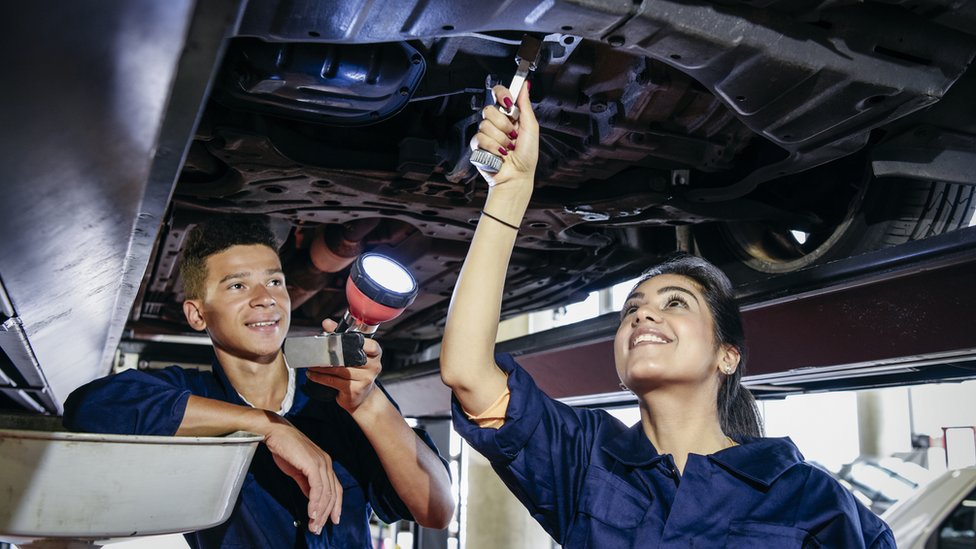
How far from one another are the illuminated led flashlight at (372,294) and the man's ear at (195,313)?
0.45m

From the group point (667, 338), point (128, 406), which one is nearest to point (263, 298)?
point (128, 406)

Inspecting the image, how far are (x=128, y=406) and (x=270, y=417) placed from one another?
0.79ft

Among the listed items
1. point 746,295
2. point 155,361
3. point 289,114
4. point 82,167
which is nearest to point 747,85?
point 746,295

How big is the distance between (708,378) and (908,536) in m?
3.03

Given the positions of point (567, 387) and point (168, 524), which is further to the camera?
point (567, 387)

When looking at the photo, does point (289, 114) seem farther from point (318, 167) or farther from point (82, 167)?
point (82, 167)

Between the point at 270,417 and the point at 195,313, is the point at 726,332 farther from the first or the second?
the point at 195,313

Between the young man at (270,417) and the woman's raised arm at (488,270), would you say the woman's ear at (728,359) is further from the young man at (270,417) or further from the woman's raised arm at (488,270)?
the young man at (270,417)

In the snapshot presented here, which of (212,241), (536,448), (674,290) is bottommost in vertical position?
(536,448)

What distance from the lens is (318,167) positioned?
214cm

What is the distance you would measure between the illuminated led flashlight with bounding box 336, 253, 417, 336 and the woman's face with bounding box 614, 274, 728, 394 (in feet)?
→ 1.30

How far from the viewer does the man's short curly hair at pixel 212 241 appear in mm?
1678

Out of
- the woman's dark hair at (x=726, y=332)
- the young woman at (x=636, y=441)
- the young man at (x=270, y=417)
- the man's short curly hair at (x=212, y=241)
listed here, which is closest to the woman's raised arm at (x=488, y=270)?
the young woman at (x=636, y=441)

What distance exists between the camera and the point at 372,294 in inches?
51.3
